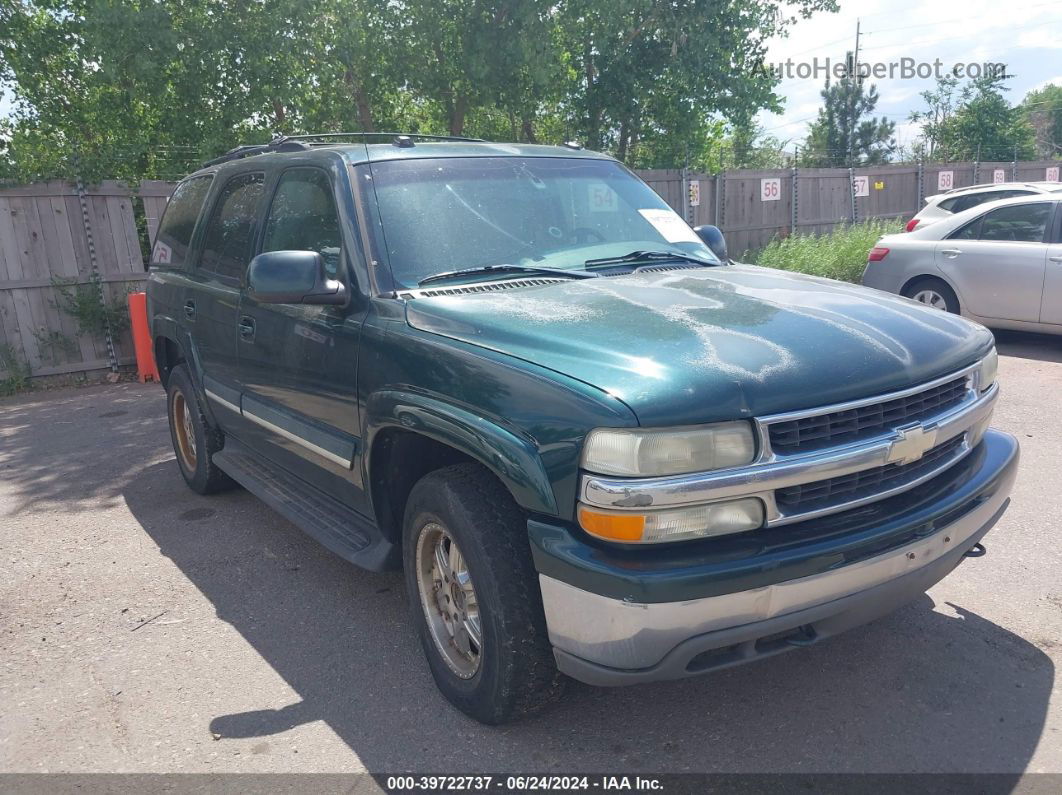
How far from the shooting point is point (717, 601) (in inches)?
94.3

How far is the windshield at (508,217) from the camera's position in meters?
3.54

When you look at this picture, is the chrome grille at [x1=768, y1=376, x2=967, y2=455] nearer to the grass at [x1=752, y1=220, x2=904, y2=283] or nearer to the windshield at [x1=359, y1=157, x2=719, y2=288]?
A: the windshield at [x1=359, y1=157, x2=719, y2=288]

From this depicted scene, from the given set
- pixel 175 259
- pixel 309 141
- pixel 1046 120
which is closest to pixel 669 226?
pixel 309 141

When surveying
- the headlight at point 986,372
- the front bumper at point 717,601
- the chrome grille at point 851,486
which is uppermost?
the headlight at point 986,372

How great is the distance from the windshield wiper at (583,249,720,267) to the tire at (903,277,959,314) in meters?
6.03

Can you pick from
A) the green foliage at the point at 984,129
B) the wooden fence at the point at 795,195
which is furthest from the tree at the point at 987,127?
the wooden fence at the point at 795,195

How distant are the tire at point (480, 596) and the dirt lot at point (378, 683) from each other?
0.17 meters

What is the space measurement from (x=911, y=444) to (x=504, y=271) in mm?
1658

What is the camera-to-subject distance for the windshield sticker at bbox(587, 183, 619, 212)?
13.5 feet

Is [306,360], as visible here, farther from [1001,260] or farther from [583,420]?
[1001,260]

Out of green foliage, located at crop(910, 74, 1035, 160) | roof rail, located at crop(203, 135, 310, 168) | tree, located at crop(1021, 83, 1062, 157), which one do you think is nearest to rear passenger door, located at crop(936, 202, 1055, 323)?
roof rail, located at crop(203, 135, 310, 168)

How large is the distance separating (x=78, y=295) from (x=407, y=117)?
7477 millimetres

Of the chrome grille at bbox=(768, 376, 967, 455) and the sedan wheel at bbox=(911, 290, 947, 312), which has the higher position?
the chrome grille at bbox=(768, 376, 967, 455)

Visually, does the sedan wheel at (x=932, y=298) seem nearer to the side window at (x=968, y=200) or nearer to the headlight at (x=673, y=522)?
the side window at (x=968, y=200)
